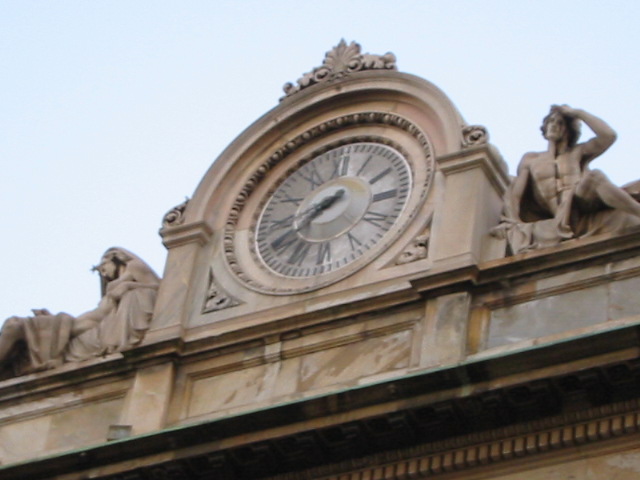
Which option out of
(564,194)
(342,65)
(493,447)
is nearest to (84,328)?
(342,65)

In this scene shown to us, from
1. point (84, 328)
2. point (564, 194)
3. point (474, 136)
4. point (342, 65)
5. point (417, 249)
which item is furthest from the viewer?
point (342, 65)

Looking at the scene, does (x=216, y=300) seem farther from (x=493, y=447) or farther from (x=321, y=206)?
(x=493, y=447)

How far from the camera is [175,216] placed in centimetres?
2220

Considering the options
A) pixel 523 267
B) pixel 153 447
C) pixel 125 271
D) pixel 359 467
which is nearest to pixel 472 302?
pixel 523 267

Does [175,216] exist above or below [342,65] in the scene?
below

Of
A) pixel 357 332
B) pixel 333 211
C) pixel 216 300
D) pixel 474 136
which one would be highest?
pixel 474 136

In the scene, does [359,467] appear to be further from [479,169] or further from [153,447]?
[479,169]

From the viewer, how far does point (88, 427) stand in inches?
819

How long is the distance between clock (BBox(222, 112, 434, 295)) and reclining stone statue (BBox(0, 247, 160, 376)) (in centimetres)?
109

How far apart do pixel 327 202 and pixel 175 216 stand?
180cm

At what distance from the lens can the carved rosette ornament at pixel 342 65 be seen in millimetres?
21984

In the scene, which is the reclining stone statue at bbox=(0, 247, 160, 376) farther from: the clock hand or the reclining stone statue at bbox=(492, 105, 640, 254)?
the reclining stone statue at bbox=(492, 105, 640, 254)

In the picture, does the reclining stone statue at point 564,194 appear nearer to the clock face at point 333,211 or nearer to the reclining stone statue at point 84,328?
the clock face at point 333,211

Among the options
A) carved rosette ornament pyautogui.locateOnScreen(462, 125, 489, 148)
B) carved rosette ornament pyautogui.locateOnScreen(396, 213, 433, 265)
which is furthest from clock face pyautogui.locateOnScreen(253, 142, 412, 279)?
carved rosette ornament pyautogui.locateOnScreen(462, 125, 489, 148)
